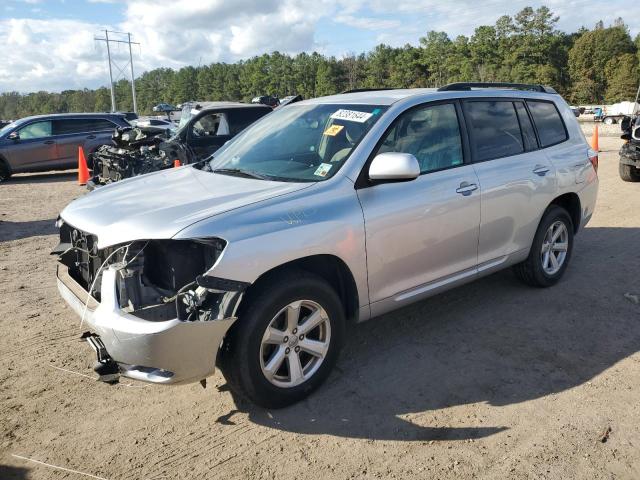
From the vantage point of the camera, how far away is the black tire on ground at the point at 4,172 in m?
14.6

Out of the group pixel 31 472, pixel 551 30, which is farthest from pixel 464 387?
pixel 551 30

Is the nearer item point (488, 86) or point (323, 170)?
point (323, 170)

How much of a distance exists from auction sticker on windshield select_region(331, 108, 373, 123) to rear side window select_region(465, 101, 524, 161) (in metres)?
1.02

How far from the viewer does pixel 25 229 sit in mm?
8594

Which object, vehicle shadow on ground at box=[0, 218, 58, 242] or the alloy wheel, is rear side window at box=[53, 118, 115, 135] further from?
the alloy wheel

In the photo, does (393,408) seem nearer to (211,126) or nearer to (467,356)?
(467,356)

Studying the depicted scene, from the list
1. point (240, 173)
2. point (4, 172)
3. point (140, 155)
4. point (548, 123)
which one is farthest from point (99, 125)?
point (548, 123)

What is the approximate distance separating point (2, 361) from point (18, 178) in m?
13.7

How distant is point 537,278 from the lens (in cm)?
512

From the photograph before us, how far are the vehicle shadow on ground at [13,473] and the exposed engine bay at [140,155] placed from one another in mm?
7854

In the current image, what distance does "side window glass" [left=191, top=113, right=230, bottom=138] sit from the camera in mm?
11234

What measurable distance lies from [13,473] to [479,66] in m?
87.4

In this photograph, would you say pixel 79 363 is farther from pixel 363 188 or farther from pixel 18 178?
pixel 18 178


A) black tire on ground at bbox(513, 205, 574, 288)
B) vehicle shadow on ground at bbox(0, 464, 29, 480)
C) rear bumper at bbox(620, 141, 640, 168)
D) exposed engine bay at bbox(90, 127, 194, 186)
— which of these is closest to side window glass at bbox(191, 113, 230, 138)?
exposed engine bay at bbox(90, 127, 194, 186)
